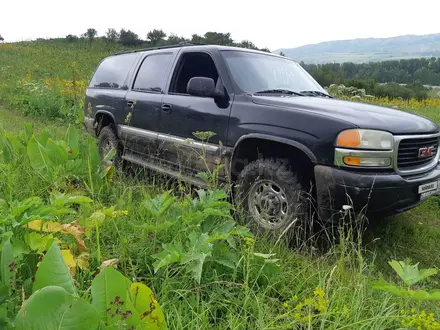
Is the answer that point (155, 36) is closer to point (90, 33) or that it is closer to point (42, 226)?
point (90, 33)

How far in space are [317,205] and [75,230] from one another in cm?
180

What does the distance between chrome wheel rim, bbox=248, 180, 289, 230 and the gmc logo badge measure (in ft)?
3.95

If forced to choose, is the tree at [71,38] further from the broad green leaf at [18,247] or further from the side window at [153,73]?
the broad green leaf at [18,247]

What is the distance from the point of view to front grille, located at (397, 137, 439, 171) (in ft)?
9.29

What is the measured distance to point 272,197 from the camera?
9.91 ft

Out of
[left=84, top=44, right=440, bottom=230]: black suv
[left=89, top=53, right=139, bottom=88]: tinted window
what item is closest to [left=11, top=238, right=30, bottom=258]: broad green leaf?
[left=84, top=44, right=440, bottom=230]: black suv

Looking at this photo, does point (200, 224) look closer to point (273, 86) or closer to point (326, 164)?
point (326, 164)

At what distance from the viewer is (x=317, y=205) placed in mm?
2863

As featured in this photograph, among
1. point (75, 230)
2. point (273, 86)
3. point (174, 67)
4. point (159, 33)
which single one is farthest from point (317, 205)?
point (159, 33)

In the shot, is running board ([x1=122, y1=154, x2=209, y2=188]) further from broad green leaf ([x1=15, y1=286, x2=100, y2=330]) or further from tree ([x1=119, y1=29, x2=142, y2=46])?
tree ([x1=119, y1=29, x2=142, y2=46])

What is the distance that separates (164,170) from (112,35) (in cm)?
3432

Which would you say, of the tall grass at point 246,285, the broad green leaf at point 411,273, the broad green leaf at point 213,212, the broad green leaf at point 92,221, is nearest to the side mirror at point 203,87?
the tall grass at point 246,285

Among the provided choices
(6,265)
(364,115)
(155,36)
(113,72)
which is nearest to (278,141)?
(364,115)

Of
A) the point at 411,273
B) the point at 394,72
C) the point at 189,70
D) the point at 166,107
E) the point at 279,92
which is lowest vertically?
the point at 411,273
